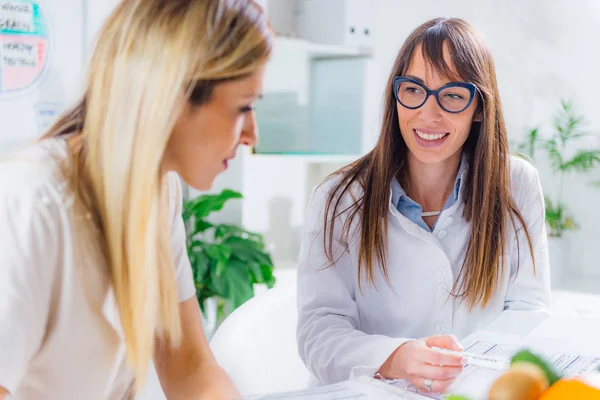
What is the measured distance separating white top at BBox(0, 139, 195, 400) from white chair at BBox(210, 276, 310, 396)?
833 millimetres

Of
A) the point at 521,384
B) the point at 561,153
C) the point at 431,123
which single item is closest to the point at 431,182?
the point at 431,123

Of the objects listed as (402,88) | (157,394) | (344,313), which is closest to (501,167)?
(402,88)

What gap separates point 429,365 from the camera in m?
0.93

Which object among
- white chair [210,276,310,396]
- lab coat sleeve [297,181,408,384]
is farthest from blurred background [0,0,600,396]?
lab coat sleeve [297,181,408,384]

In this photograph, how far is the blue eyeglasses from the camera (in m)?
1.39

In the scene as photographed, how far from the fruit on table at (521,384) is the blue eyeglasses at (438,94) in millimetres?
783

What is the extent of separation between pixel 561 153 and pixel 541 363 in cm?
306

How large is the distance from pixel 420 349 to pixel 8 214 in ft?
1.93

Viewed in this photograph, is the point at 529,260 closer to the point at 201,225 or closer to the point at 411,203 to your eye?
the point at 411,203

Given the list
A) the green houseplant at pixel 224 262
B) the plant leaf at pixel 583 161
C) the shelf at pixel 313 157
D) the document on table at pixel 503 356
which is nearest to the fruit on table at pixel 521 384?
the document on table at pixel 503 356

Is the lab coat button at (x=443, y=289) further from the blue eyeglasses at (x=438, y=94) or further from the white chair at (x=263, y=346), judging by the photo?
the white chair at (x=263, y=346)

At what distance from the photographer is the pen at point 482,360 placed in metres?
0.92

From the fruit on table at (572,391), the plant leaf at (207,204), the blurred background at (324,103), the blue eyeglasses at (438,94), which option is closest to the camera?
the fruit on table at (572,391)

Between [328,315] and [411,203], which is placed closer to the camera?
[328,315]
